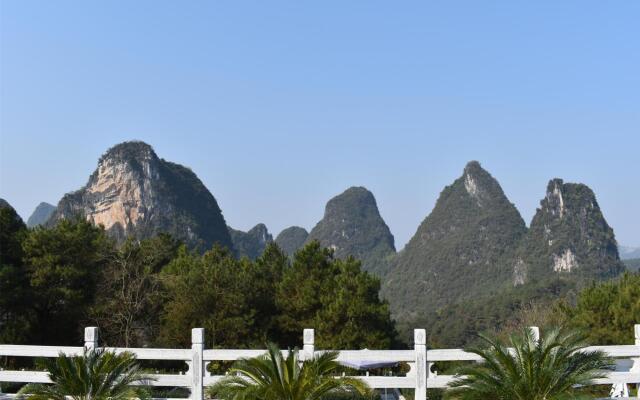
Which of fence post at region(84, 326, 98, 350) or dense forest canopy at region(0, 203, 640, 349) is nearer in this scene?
fence post at region(84, 326, 98, 350)

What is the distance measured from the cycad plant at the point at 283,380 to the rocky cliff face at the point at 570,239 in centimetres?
9569

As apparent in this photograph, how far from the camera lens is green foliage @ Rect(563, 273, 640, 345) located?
25234mm

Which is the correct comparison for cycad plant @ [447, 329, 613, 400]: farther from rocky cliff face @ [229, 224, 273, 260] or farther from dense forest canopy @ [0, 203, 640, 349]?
rocky cliff face @ [229, 224, 273, 260]

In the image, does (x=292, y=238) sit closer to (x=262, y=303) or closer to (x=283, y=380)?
(x=262, y=303)

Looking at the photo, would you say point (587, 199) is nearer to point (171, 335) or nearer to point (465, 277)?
point (465, 277)

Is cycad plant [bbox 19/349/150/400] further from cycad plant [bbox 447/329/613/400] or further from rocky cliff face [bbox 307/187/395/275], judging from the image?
rocky cliff face [bbox 307/187/395/275]

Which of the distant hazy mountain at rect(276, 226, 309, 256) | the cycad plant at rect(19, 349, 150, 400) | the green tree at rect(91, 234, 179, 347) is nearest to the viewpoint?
the cycad plant at rect(19, 349, 150, 400)

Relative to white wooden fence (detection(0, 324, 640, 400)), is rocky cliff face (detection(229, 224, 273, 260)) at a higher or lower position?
higher

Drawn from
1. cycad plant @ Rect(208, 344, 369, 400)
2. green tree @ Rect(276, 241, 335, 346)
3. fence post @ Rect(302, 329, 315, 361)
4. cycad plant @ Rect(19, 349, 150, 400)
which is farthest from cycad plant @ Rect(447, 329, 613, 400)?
green tree @ Rect(276, 241, 335, 346)

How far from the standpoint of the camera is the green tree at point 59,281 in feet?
78.6

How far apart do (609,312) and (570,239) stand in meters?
85.5

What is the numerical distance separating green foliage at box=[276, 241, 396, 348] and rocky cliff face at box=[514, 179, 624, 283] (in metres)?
80.6

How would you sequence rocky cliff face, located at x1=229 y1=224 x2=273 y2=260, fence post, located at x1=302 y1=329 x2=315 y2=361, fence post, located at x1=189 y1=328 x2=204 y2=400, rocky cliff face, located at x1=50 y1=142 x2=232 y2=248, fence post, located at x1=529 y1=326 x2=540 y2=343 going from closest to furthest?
fence post, located at x1=529 y1=326 x2=540 y2=343 < fence post, located at x1=302 y1=329 x2=315 y2=361 < fence post, located at x1=189 y1=328 x2=204 y2=400 < rocky cliff face, located at x1=50 y1=142 x2=232 y2=248 < rocky cliff face, located at x1=229 y1=224 x2=273 y2=260

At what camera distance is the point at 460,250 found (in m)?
130
